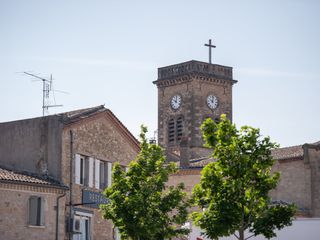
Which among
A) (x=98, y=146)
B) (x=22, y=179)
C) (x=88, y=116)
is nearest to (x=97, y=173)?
(x=98, y=146)

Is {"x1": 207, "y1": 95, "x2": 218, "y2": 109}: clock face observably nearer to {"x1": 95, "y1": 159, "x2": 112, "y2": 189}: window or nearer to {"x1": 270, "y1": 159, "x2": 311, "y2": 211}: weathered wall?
{"x1": 270, "y1": 159, "x2": 311, "y2": 211}: weathered wall

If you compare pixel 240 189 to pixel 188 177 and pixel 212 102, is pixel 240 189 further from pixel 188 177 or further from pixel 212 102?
pixel 212 102

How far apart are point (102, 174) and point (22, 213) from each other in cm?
767

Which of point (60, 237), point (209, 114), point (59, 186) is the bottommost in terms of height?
point (60, 237)

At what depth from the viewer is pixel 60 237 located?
3931cm

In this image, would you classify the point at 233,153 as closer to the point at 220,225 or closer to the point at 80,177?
the point at 220,225

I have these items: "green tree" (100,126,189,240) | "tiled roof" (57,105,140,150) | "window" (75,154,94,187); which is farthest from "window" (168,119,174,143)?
"green tree" (100,126,189,240)

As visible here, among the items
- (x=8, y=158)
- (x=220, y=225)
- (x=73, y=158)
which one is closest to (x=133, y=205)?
(x=220, y=225)

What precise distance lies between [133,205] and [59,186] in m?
6.44

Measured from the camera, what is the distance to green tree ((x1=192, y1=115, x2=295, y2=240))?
99.8 ft

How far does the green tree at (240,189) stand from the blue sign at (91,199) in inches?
452

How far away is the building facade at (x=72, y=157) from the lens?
40.4m

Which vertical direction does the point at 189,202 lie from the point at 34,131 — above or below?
below

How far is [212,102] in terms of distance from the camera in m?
79.4
